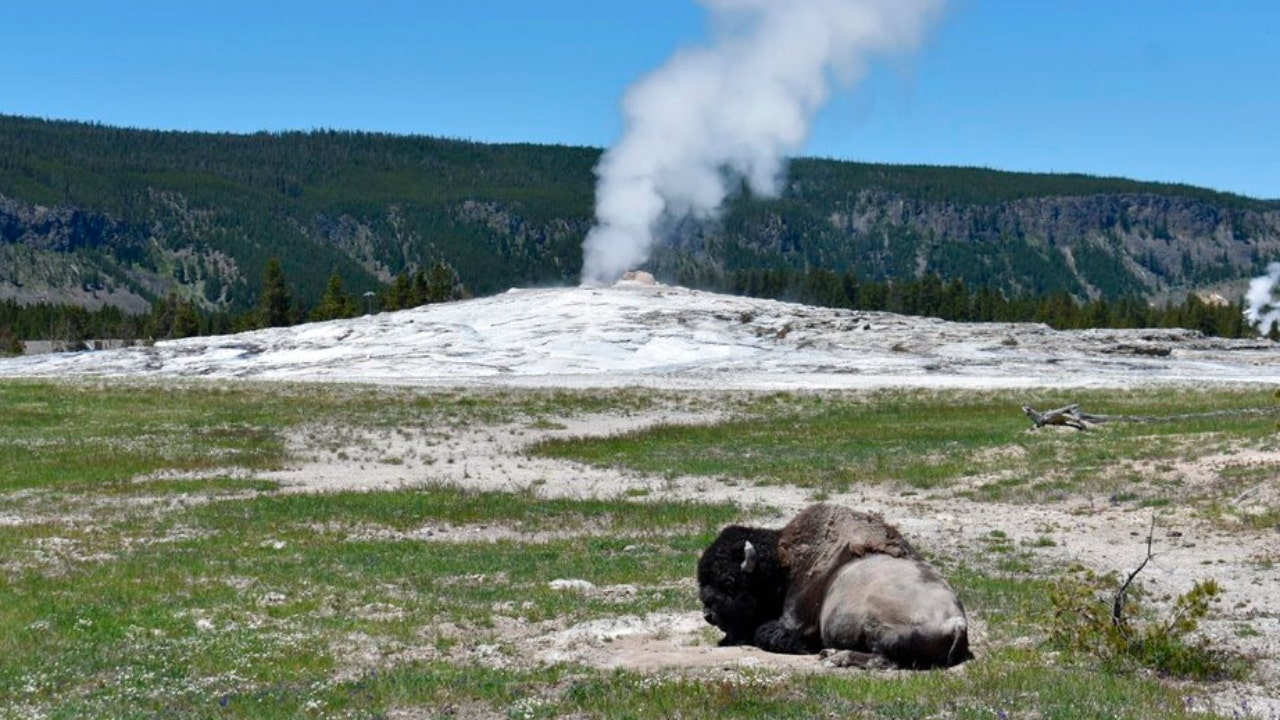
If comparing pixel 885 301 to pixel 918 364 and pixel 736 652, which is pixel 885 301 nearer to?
pixel 918 364

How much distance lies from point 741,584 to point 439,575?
5.92 metres

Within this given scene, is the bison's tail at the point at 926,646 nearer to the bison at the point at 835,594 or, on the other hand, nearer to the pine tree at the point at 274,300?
the bison at the point at 835,594

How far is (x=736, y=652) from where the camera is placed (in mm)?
12227

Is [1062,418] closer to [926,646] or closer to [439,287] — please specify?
[926,646]

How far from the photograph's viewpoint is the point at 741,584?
1259cm

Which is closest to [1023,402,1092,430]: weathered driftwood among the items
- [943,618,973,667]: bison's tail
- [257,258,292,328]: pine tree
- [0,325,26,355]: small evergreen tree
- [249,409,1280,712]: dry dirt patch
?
[249,409,1280,712]: dry dirt patch

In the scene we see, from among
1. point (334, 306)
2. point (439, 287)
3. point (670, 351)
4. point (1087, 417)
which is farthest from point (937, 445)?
point (439, 287)

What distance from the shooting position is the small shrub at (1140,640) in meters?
10.9

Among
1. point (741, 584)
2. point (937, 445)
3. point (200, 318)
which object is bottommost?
point (937, 445)

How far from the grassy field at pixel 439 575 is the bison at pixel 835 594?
1.68ft

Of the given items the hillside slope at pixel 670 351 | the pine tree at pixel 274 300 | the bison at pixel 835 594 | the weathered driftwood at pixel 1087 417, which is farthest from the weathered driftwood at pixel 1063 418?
→ the pine tree at pixel 274 300

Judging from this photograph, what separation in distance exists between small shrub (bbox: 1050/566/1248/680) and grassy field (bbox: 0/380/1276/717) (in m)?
0.26

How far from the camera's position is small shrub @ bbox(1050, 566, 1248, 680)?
10.9m

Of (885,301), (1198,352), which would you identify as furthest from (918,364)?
(885,301)
